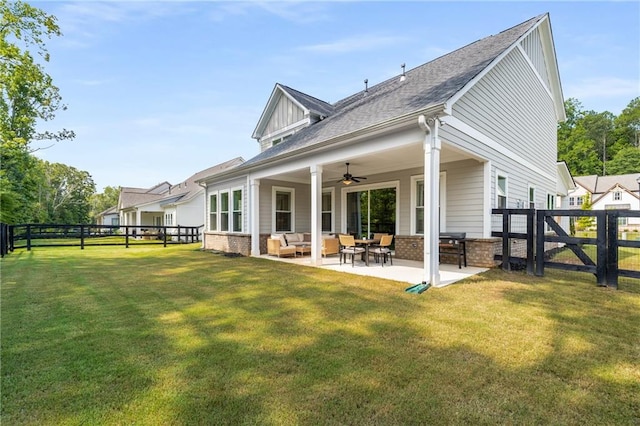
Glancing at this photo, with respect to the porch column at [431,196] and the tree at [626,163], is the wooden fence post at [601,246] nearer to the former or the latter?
the porch column at [431,196]

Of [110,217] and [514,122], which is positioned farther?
[110,217]

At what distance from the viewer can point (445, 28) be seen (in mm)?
10211

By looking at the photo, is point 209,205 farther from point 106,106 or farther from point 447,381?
point 447,381

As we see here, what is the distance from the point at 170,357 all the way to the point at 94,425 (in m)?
0.96

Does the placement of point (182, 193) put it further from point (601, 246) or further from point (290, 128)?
point (601, 246)

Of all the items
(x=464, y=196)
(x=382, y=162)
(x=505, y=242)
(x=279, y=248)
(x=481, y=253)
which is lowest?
(x=279, y=248)

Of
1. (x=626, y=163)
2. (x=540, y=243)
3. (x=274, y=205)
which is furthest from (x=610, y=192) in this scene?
(x=274, y=205)

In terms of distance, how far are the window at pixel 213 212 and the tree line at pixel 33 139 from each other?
7.77 meters

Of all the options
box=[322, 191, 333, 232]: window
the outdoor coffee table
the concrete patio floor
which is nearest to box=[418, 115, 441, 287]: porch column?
the concrete patio floor

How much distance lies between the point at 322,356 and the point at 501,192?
782 centimetres

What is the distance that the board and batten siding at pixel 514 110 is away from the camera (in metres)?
7.15

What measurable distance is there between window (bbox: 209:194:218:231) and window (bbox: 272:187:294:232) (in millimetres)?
3368

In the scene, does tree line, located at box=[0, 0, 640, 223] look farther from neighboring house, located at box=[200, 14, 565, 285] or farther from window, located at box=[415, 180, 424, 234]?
window, located at box=[415, 180, 424, 234]

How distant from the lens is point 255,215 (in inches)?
426
